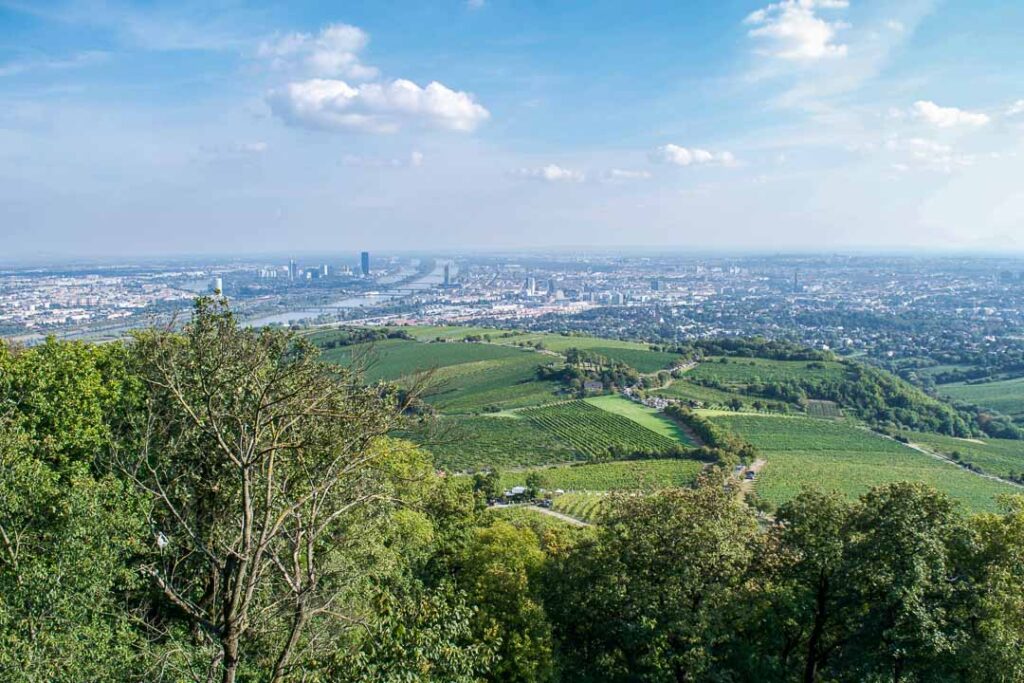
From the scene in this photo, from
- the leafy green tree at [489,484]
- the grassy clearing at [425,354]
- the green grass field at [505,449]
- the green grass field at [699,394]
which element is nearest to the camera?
the leafy green tree at [489,484]

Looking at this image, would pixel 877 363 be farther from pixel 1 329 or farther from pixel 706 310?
pixel 1 329

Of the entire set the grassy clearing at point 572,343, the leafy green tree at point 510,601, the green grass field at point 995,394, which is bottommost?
the green grass field at point 995,394

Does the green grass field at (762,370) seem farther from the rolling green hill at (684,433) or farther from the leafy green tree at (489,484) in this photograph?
the leafy green tree at (489,484)

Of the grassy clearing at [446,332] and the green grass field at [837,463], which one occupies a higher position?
the grassy clearing at [446,332]

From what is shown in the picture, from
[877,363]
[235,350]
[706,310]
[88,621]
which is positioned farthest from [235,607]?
[706,310]

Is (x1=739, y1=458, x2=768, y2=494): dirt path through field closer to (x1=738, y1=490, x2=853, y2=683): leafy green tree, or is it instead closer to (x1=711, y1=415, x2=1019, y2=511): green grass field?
(x1=711, y1=415, x2=1019, y2=511): green grass field

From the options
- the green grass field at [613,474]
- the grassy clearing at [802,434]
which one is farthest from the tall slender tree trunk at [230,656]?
the grassy clearing at [802,434]
